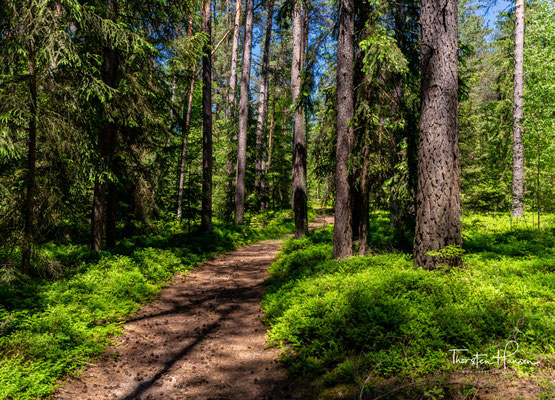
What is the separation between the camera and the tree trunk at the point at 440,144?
222 inches

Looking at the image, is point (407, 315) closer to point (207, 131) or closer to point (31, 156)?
point (31, 156)

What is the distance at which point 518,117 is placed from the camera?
43.7 feet

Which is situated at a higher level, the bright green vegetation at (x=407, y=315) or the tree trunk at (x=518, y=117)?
the tree trunk at (x=518, y=117)

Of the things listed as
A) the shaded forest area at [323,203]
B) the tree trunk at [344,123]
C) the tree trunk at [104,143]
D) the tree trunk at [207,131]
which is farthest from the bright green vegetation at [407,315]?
the tree trunk at [207,131]

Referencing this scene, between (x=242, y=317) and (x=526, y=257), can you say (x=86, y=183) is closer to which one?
(x=242, y=317)

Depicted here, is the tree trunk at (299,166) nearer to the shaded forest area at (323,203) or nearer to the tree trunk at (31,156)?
the shaded forest area at (323,203)

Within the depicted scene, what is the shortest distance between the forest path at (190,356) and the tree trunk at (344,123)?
2611 mm

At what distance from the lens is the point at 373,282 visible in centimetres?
556

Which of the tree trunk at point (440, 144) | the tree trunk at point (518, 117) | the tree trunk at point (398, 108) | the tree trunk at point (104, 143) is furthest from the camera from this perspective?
the tree trunk at point (518, 117)

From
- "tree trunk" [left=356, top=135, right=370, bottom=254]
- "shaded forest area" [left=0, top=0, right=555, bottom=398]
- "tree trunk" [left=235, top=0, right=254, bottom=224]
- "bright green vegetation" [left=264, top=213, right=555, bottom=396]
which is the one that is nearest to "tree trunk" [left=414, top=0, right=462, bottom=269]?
"shaded forest area" [left=0, top=0, right=555, bottom=398]

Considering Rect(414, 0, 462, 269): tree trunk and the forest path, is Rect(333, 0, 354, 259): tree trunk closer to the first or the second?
Rect(414, 0, 462, 269): tree trunk

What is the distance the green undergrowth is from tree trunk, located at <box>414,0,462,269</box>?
6146mm

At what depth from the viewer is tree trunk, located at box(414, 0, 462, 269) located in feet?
18.5

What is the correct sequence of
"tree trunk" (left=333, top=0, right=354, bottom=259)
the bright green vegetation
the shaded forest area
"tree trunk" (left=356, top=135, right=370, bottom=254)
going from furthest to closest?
1. "tree trunk" (left=356, top=135, right=370, bottom=254)
2. "tree trunk" (left=333, top=0, right=354, bottom=259)
3. the shaded forest area
4. the bright green vegetation
